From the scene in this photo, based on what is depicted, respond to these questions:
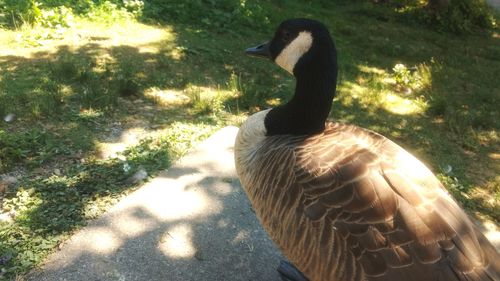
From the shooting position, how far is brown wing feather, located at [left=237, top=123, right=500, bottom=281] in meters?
1.99

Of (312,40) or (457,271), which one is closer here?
(457,271)

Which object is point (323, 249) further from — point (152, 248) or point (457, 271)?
point (152, 248)

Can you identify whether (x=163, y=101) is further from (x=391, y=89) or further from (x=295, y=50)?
(x=391, y=89)

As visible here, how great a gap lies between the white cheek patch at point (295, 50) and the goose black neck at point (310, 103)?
8 centimetres

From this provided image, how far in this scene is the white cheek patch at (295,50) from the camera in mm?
2527

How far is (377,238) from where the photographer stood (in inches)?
79.9

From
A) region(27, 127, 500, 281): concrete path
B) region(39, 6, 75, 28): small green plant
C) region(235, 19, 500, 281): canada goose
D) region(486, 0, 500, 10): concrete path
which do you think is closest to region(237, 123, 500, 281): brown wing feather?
region(235, 19, 500, 281): canada goose

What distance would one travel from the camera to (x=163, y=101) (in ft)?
16.2

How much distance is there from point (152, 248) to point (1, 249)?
0.90 metres

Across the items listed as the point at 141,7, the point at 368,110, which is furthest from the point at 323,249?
the point at 141,7

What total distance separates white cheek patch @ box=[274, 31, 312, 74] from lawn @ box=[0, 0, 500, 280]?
5.07ft

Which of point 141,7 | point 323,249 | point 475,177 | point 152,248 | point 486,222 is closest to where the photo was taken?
point 323,249

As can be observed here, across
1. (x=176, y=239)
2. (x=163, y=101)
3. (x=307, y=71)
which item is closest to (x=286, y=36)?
(x=307, y=71)

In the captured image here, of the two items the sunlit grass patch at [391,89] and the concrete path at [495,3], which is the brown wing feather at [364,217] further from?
the concrete path at [495,3]
